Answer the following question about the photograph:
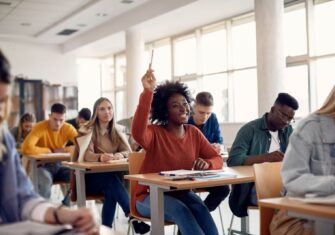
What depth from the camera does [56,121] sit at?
5664 millimetres

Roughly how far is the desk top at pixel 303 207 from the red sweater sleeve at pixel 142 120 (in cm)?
116

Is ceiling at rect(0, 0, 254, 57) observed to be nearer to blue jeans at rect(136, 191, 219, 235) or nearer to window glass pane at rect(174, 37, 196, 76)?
window glass pane at rect(174, 37, 196, 76)

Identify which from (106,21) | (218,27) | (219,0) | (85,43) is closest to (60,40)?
(85,43)

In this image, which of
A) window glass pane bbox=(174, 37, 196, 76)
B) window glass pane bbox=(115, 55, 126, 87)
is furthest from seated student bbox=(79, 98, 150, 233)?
window glass pane bbox=(115, 55, 126, 87)

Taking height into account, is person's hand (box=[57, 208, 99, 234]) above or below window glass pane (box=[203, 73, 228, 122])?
below

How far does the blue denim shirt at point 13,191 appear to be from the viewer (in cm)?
135

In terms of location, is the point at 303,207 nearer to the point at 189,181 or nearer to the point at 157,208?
the point at 189,181

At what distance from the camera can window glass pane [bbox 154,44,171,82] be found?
10.7 metres

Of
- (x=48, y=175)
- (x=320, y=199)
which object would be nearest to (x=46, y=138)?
(x=48, y=175)

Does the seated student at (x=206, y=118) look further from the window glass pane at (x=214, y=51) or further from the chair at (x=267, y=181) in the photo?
the window glass pane at (x=214, y=51)

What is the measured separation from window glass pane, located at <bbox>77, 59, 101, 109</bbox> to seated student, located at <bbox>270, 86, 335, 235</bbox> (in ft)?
38.4

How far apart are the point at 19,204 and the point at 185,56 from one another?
9.02 metres

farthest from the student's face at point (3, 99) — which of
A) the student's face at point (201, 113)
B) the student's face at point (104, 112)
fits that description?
the student's face at point (201, 113)

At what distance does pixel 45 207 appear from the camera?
4.49 feet
